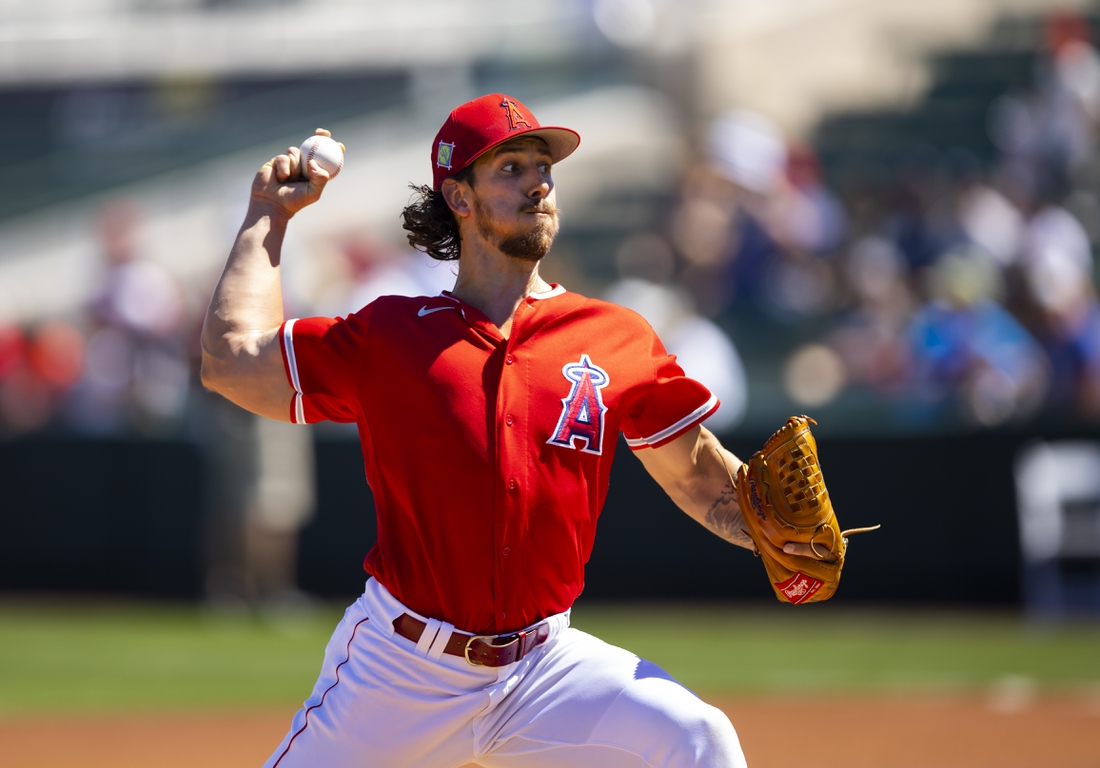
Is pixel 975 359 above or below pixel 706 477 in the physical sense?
below

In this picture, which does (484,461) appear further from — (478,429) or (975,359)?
(975,359)

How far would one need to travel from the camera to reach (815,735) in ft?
23.5

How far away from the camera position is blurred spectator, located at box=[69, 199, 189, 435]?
1184 cm

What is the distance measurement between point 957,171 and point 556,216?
32.5 feet

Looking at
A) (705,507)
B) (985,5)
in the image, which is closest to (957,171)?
(985,5)

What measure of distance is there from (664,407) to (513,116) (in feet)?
2.77

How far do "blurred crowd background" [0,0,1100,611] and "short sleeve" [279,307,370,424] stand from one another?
20.0ft

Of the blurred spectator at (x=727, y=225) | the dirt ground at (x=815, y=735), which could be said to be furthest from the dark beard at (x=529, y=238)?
the blurred spectator at (x=727, y=225)

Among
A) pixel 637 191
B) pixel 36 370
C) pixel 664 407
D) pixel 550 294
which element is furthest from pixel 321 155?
pixel 637 191

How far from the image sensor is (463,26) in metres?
17.7

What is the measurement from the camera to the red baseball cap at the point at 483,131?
12.0 feet

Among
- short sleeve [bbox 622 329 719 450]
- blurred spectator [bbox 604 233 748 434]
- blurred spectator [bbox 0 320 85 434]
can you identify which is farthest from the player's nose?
blurred spectator [bbox 0 320 85 434]

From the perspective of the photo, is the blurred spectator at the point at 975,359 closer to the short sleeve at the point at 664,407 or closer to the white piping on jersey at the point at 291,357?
the short sleeve at the point at 664,407

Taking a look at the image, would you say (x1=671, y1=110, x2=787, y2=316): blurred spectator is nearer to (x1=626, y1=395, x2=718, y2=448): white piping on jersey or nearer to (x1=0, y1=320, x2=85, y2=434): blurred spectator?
(x1=0, y1=320, x2=85, y2=434): blurred spectator
